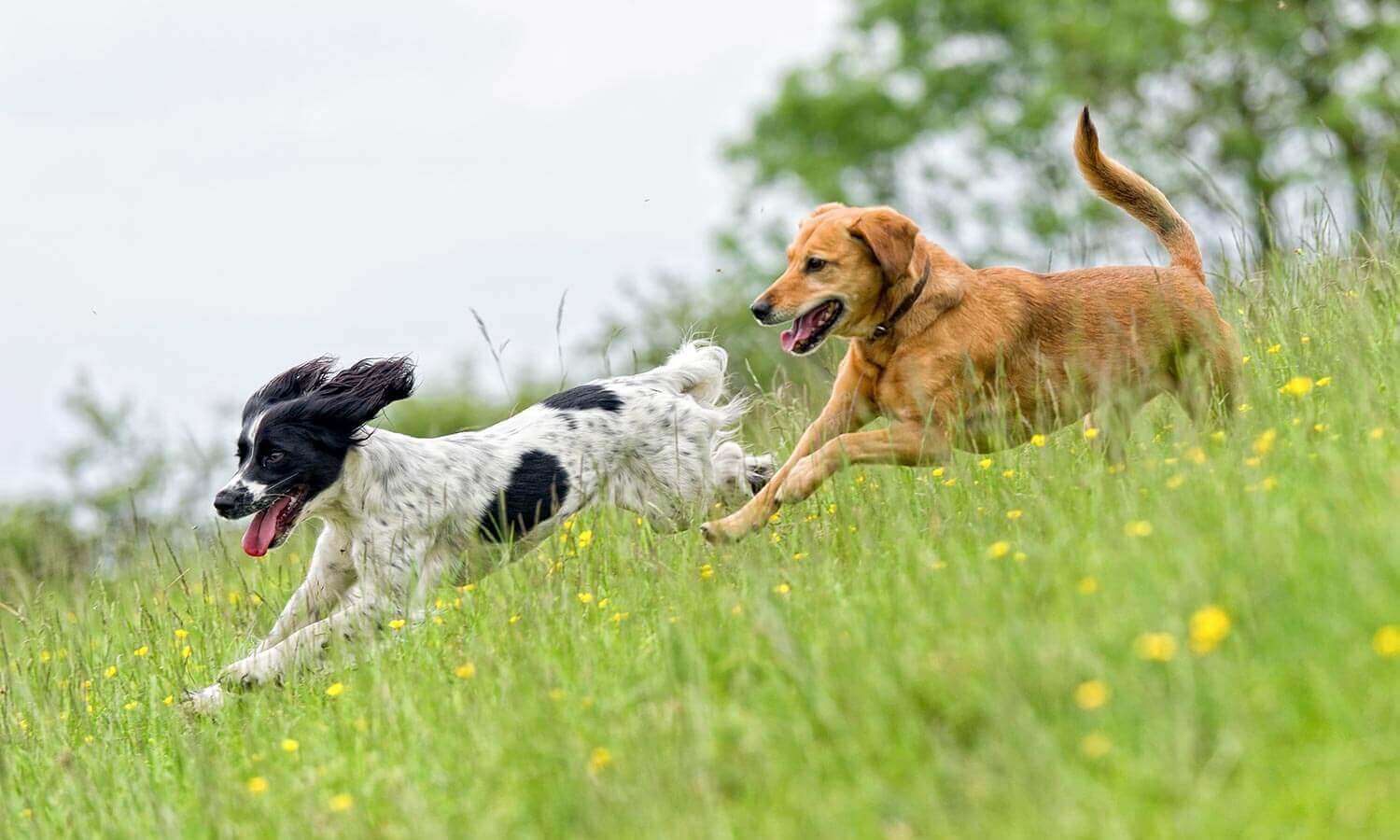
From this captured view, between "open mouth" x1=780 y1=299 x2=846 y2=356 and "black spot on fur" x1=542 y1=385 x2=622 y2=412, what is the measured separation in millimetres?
1285

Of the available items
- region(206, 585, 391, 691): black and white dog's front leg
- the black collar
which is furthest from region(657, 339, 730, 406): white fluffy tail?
region(206, 585, 391, 691): black and white dog's front leg

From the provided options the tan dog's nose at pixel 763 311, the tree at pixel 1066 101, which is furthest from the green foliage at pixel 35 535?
the tree at pixel 1066 101

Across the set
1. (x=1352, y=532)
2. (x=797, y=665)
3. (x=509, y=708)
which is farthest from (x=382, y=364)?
(x=1352, y=532)

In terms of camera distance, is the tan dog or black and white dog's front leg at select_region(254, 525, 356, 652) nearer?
the tan dog

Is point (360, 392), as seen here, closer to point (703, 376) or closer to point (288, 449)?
point (288, 449)

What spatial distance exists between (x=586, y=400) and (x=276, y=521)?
1798 millimetres

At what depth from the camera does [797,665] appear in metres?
3.48

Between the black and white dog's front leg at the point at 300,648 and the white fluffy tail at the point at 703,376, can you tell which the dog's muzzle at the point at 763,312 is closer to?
the white fluffy tail at the point at 703,376

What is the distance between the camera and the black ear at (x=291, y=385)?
6.51 m

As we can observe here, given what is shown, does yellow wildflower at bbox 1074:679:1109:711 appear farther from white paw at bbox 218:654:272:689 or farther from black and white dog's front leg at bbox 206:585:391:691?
white paw at bbox 218:654:272:689

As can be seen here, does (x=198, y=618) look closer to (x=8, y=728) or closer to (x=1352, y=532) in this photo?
(x=8, y=728)

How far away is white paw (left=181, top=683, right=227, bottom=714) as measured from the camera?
546cm

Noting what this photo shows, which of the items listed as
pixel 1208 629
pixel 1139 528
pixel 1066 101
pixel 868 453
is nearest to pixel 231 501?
pixel 868 453

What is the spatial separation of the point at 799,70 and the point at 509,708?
101ft
